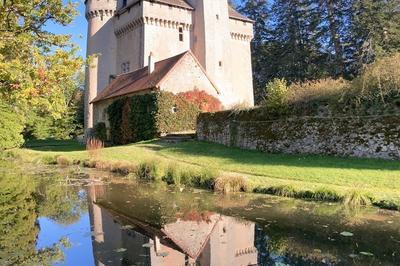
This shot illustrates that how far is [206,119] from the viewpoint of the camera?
24562 mm

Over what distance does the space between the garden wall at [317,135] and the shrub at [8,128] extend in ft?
53.2

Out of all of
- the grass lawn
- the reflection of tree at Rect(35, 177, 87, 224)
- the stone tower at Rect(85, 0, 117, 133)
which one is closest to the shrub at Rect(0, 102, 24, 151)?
the stone tower at Rect(85, 0, 117, 133)

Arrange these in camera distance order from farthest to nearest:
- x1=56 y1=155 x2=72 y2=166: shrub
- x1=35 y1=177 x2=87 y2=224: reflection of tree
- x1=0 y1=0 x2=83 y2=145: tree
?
1. x1=56 y1=155 x2=72 y2=166: shrub
2. x1=35 y1=177 x2=87 y2=224: reflection of tree
3. x1=0 y1=0 x2=83 y2=145: tree

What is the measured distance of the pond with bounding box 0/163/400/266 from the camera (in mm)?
6922

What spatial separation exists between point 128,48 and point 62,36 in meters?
29.1

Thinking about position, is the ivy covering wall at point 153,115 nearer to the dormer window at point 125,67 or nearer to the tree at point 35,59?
the dormer window at point 125,67

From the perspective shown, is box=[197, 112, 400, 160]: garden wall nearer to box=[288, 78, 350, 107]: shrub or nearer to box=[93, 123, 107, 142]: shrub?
box=[288, 78, 350, 107]: shrub

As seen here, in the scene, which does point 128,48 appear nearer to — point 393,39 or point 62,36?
point 393,39

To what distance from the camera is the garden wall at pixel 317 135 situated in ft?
50.4

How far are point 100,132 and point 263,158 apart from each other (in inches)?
770

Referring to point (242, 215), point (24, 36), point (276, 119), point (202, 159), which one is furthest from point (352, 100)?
point (24, 36)

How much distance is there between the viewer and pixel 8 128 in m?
30.3

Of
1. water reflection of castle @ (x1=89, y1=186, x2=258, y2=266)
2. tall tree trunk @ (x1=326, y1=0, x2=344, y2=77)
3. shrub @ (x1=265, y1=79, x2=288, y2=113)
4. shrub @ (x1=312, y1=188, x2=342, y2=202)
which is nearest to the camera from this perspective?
water reflection of castle @ (x1=89, y1=186, x2=258, y2=266)

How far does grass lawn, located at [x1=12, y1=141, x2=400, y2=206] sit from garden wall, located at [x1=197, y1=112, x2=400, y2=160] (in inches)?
22.5
